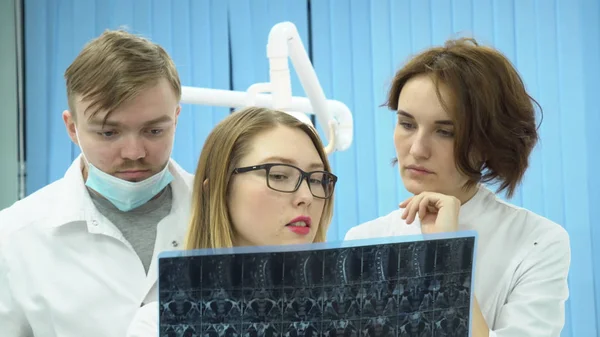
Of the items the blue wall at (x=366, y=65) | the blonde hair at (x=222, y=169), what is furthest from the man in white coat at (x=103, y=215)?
the blue wall at (x=366, y=65)

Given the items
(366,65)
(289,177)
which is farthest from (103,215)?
(366,65)

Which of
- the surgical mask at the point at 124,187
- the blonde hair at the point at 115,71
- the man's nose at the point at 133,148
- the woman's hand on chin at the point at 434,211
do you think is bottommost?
the woman's hand on chin at the point at 434,211

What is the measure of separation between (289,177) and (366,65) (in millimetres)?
2794

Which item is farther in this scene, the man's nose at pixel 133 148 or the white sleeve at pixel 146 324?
the man's nose at pixel 133 148

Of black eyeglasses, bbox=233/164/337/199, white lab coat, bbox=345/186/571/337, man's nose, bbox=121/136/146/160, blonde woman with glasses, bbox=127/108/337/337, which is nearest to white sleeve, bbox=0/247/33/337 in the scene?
man's nose, bbox=121/136/146/160

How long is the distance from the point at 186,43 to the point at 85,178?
2322mm

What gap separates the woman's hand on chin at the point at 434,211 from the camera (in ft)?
4.89

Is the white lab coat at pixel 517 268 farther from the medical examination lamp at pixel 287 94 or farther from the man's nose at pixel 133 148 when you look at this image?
the medical examination lamp at pixel 287 94

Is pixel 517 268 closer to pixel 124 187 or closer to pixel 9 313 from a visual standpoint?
pixel 124 187

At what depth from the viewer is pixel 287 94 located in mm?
2404

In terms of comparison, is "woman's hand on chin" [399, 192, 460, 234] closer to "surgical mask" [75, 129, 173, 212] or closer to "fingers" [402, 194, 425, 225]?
"fingers" [402, 194, 425, 225]

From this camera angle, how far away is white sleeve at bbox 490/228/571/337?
58.9 inches

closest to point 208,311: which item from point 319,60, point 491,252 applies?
point 491,252

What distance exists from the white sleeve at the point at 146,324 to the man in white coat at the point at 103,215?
408 millimetres
